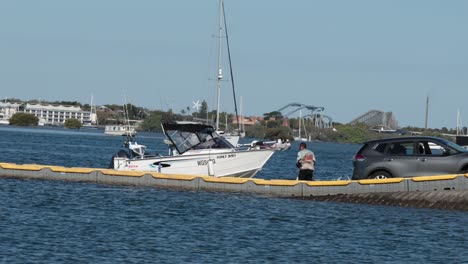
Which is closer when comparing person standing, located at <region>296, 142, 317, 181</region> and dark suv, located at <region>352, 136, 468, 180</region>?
dark suv, located at <region>352, 136, 468, 180</region>

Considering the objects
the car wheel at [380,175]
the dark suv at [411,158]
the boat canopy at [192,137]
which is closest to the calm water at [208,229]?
the car wheel at [380,175]

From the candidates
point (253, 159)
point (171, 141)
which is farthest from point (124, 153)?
point (253, 159)

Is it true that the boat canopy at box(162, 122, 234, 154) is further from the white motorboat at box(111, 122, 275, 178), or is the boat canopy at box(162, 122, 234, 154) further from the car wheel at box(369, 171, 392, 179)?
the car wheel at box(369, 171, 392, 179)

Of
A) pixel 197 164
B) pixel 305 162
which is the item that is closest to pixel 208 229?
pixel 305 162

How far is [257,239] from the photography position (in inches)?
1027

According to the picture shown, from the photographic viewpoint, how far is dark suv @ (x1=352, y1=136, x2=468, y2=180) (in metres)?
31.6

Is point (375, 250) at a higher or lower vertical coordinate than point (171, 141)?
lower

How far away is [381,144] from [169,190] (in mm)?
7683

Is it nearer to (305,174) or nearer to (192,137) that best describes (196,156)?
(192,137)

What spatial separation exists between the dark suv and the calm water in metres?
1.09

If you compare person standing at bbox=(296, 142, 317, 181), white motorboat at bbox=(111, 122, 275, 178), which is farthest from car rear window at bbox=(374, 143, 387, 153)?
white motorboat at bbox=(111, 122, 275, 178)

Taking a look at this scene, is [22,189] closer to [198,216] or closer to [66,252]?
[198,216]

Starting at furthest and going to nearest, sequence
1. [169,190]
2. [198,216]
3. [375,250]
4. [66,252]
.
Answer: [169,190] → [198,216] → [375,250] → [66,252]

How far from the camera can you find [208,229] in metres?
27.7
